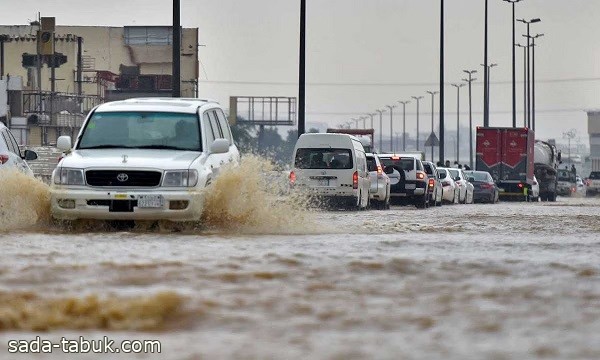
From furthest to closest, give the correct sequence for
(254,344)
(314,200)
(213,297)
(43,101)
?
(43,101)
(314,200)
(213,297)
(254,344)

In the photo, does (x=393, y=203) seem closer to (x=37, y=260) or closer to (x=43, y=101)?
(x=37, y=260)

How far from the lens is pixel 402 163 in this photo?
45188 mm

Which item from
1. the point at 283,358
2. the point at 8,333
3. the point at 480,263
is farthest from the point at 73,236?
the point at 283,358

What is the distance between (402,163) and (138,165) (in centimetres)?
2645

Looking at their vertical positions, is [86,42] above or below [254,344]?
above

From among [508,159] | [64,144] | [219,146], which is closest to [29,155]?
[64,144]

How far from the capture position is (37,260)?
45.0 ft

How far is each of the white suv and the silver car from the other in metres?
18.7

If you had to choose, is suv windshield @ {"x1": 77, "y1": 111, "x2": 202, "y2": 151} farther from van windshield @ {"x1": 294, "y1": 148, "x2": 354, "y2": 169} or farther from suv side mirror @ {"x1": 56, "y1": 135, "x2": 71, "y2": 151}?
van windshield @ {"x1": 294, "y1": 148, "x2": 354, "y2": 169}

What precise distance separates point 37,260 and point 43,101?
7678cm

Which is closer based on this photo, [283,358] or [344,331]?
[283,358]

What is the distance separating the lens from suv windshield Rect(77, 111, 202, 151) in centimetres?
2031

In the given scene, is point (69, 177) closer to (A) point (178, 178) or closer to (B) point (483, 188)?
(A) point (178, 178)

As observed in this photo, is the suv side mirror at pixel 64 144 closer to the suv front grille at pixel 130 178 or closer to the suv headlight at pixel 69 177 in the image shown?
the suv headlight at pixel 69 177
